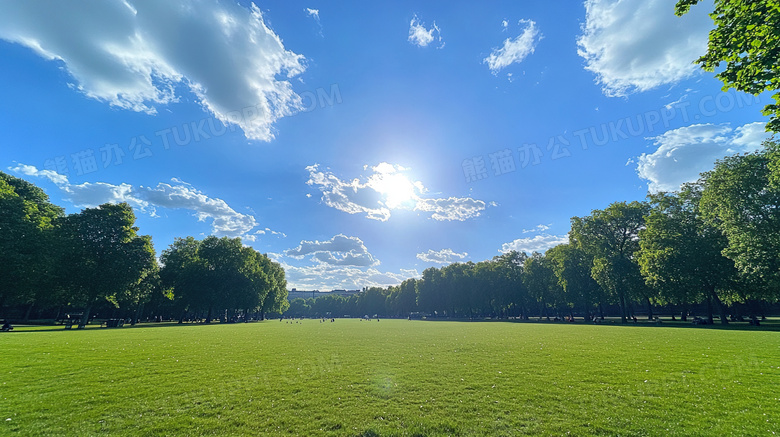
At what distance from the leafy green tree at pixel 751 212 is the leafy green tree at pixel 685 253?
3.74 metres

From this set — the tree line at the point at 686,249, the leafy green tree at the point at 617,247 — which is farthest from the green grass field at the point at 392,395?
the leafy green tree at the point at 617,247

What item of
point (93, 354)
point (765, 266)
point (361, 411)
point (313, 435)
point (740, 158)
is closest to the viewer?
point (313, 435)

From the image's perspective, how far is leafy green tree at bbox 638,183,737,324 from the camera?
43312mm

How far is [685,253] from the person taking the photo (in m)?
44.9

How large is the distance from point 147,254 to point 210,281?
27.7 meters

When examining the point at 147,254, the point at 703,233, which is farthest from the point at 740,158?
the point at 147,254

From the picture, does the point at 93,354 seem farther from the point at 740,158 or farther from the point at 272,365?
the point at 740,158

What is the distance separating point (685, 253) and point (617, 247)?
16983mm

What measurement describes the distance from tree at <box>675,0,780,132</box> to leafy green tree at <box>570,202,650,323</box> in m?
54.8

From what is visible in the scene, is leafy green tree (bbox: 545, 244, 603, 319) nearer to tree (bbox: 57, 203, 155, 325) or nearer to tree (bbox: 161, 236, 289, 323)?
tree (bbox: 161, 236, 289, 323)

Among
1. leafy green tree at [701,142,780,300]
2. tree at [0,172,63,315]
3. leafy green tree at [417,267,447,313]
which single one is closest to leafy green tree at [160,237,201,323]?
tree at [0,172,63,315]

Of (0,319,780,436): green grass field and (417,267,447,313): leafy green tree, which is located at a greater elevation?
(417,267,447,313): leafy green tree

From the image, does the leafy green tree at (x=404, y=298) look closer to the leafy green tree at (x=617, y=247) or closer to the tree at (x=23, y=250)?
the leafy green tree at (x=617, y=247)

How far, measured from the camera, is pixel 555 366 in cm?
1503
